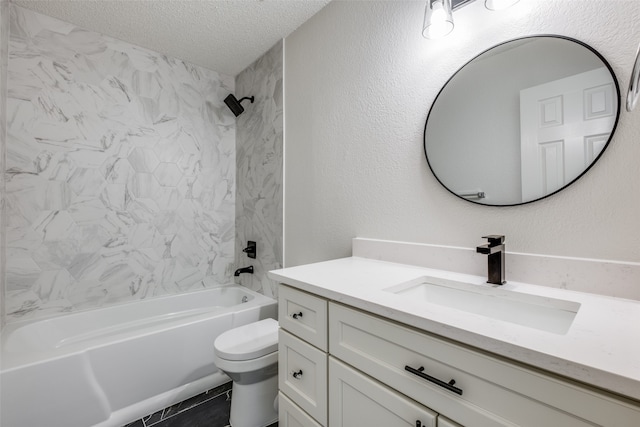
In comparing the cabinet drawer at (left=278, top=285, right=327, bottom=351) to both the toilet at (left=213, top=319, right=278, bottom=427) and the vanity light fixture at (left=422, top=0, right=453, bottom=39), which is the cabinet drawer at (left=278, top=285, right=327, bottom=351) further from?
the vanity light fixture at (left=422, top=0, right=453, bottom=39)

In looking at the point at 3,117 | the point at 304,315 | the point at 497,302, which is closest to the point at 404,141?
the point at 497,302

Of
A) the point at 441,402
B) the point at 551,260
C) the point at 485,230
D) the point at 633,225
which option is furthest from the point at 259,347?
the point at 633,225

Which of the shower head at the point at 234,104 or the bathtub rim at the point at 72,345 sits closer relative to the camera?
the bathtub rim at the point at 72,345

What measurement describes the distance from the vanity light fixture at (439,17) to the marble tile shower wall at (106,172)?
2136mm

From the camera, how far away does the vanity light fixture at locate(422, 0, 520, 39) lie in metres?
1.21

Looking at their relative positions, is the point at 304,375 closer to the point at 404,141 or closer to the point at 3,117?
the point at 404,141

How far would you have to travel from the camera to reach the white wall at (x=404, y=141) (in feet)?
3.02

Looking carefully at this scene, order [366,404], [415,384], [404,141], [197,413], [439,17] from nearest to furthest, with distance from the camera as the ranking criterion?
[415,384], [366,404], [439,17], [404,141], [197,413]

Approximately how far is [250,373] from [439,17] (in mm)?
1912

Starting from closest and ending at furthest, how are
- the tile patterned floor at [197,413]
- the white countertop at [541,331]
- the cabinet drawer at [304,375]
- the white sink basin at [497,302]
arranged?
the white countertop at [541,331] < the white sink basin at [497,302] < the cabinet drawer at [304,375] < the tile patterned floor at [197,413]

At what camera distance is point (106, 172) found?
2215 millimetres

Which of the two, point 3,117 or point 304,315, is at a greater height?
point 3,117

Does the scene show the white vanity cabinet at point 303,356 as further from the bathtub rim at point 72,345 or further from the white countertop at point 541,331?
the bathtub rim at point 72,345

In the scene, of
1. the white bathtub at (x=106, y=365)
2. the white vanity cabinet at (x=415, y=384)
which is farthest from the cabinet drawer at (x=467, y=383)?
the white bathtub at (x=106, y=365)
